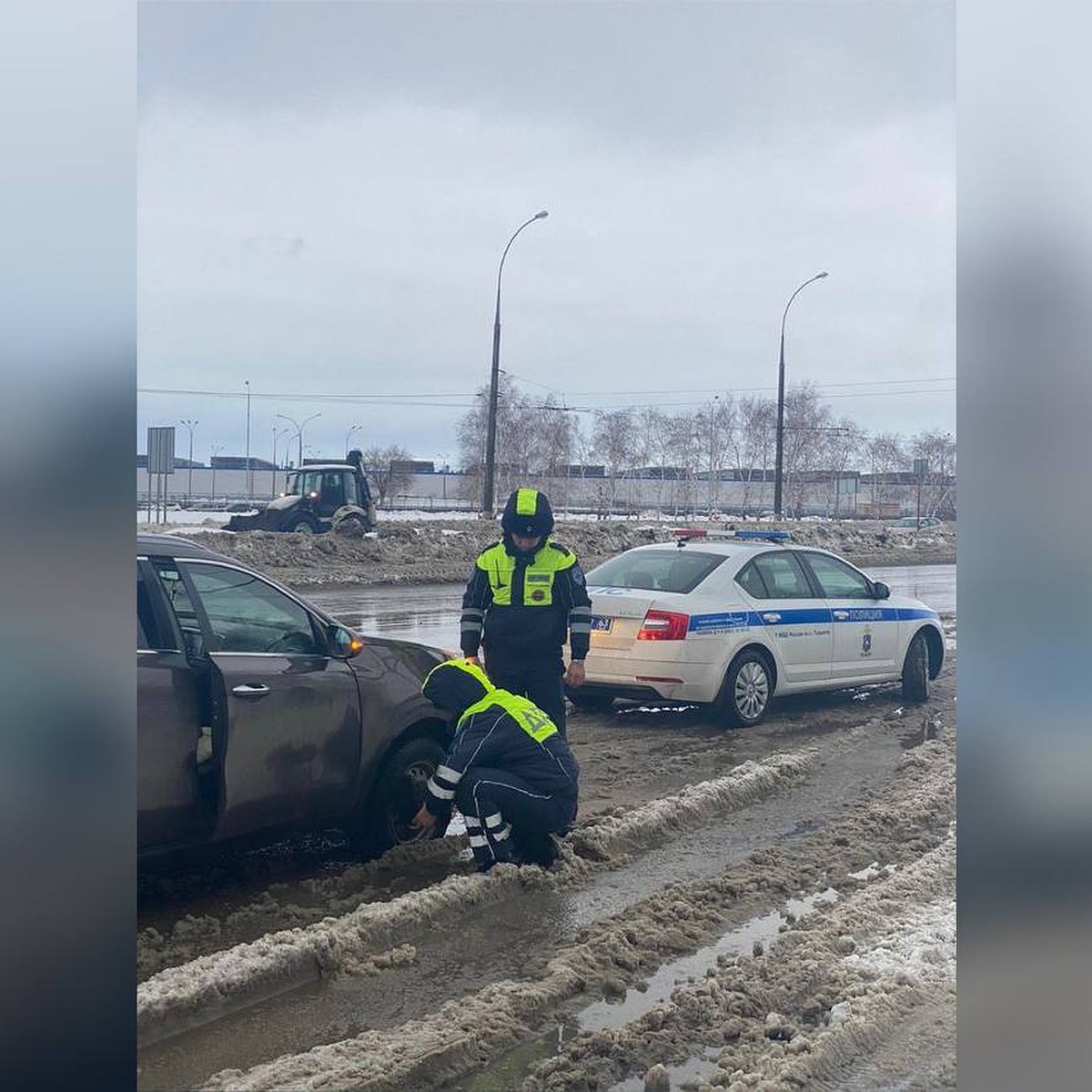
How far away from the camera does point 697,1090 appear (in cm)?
377

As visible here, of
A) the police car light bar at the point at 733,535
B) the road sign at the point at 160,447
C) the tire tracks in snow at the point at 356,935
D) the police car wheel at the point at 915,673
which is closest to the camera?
the tire tracks in snow at the point at 356,935

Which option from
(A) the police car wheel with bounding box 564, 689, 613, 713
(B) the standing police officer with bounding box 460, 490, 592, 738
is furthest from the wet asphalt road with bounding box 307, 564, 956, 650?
(B) the standing police officer with bounding box 460, 490, 592, 738

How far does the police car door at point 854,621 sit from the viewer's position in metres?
9.80

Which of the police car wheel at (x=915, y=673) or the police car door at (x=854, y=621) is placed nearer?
the police car door at (x=854, y=621)

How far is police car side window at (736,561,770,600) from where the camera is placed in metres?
9.25

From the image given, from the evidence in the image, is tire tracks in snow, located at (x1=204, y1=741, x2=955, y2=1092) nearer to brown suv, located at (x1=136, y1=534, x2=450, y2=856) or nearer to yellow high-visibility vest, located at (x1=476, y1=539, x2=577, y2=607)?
brown suv, located at (x1=136, y1=534, x2=450, y2=856)

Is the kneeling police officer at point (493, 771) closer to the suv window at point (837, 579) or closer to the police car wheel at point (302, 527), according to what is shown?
the suv window at point (837, 579)

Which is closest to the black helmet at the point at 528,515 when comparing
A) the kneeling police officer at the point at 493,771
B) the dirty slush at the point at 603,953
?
the kneeling police officer at the point at 493,771

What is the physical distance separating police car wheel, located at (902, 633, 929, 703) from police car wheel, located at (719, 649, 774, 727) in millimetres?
1742

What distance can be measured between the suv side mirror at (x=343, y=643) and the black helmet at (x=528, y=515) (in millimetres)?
1152

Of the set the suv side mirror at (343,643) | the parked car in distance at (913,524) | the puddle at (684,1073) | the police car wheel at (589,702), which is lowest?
the puddle at (684,1073)

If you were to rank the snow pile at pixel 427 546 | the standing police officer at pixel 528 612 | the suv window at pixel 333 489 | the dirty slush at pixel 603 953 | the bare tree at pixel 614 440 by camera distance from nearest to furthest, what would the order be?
1. the dirty slush at pixel 603 953
2. the standing police officer at pixel 528 612
3. the bare tree at pixel 614 440
4. the snow pile at pixel 427 546
5. the suv window at pixel 333 489

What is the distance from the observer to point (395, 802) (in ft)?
18.9
